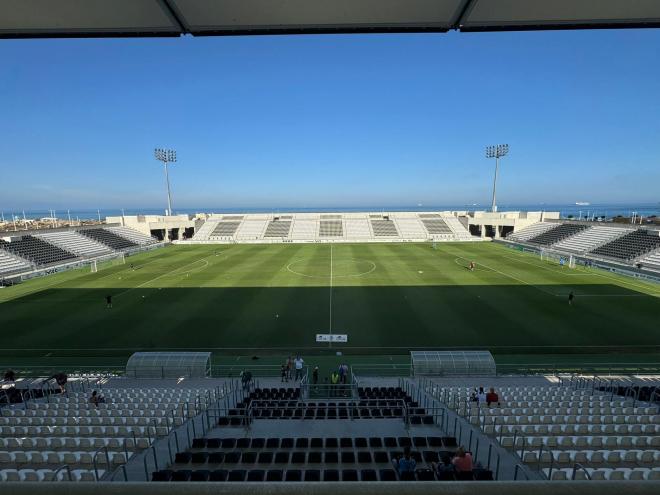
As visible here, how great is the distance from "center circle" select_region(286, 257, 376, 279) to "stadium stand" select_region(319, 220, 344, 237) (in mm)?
29905

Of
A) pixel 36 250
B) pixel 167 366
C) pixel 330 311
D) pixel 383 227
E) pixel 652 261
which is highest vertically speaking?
pixel 383 227

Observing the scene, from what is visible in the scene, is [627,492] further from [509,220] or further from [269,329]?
[509,220]

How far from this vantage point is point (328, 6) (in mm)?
3908

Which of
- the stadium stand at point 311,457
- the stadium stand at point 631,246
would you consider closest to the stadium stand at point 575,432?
the stadium stand at point 311,457

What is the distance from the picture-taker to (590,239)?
2314 inches

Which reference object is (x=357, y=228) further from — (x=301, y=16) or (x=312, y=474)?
(x=301, y=16)

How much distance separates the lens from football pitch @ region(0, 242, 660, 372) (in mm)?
23516

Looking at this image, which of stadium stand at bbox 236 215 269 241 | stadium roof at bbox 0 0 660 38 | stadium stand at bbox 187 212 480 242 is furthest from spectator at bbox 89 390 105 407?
stadium stand at bbox 236 215 269 241

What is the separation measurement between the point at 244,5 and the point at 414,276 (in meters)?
40.4

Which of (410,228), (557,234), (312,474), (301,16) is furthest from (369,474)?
(410,228)

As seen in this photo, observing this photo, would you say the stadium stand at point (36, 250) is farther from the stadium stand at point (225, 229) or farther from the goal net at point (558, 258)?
the goal net at point (558, 258)

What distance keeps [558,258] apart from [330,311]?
42.1 m

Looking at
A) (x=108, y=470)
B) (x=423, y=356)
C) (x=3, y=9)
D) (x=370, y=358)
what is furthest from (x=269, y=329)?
(x=3, y=9)

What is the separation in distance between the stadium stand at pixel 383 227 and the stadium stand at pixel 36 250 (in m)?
62.2
